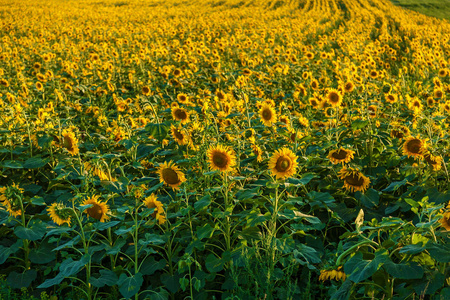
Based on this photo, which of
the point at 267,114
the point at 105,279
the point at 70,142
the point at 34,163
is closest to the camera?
the point at 105,279

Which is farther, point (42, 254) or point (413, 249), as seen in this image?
point (42, 254)

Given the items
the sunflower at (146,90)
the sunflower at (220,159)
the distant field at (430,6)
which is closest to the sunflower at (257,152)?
the sunflower at (220,159)

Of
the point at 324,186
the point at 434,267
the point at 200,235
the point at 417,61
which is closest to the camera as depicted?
the point at 434,267

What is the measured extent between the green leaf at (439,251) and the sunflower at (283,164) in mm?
1127

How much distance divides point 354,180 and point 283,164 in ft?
3.14

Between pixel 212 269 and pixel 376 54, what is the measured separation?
10.7m

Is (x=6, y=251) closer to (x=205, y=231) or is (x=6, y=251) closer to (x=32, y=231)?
(x=32, y=231)

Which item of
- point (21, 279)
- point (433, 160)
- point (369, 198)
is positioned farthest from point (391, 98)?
point (21, 279)

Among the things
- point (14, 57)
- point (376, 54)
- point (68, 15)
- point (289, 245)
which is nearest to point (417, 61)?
point (376, 54)

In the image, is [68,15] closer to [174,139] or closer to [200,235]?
[174,139]

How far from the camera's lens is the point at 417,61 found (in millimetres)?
10172

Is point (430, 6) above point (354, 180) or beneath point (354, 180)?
beneath

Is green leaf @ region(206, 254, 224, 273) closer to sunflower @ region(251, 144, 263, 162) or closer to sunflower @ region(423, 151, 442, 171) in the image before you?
sunflower @ region(251, 144, 263, 162)

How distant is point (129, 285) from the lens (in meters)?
2.66
